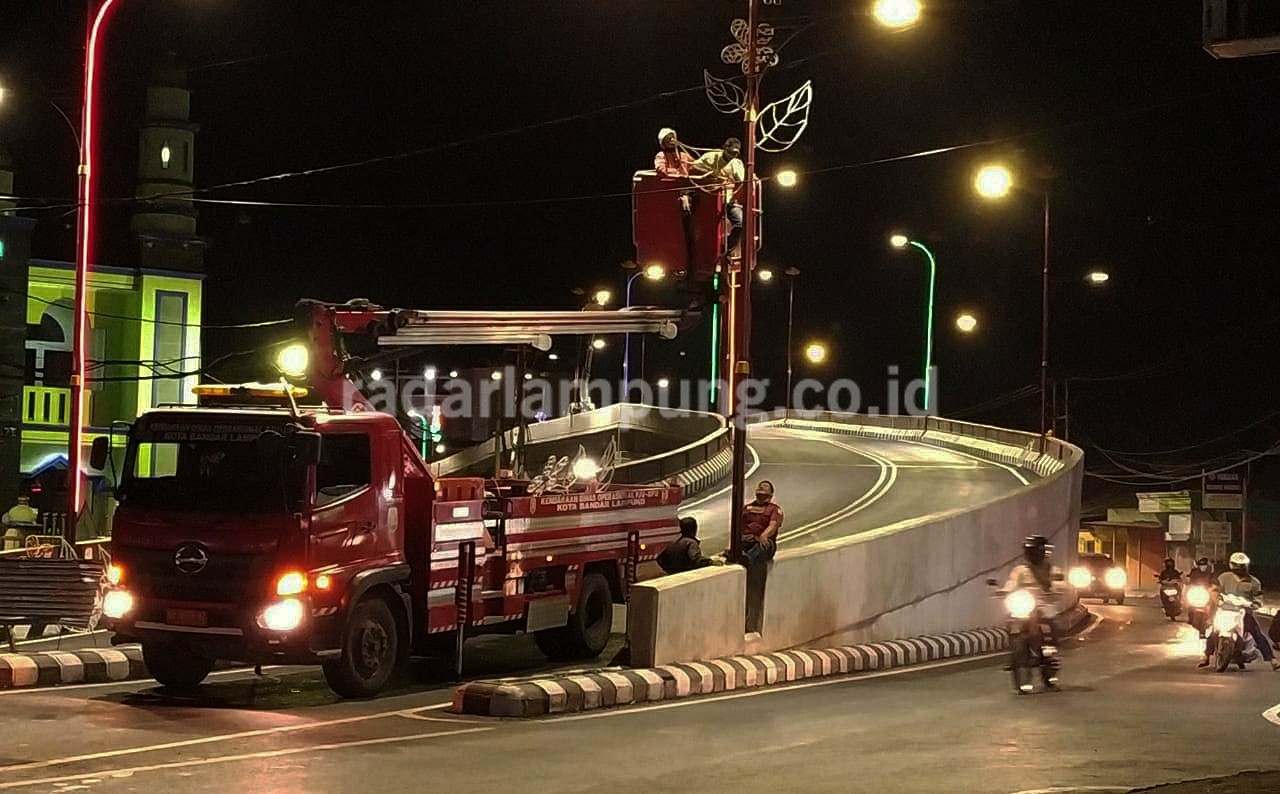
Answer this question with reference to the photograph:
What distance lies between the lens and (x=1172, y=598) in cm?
3850

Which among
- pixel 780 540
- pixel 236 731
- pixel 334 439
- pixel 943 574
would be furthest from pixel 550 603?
pixel 780 540

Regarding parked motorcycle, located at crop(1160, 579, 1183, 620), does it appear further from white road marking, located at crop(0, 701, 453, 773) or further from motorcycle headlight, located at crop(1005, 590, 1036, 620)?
white road marking, located at crop(0, 701, 453, 773)

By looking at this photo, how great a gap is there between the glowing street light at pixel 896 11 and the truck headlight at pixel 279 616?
911 cm

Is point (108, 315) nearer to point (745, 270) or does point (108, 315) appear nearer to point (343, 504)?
point (745, 270)

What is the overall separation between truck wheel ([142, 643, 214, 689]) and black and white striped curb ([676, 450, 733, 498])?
2528 centimetres

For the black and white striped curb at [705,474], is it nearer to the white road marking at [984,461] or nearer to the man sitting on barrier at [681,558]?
the white road marking at [984,461]

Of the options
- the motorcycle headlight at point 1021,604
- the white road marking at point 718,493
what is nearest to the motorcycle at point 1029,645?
the motorcycle headlight at point 1021,604

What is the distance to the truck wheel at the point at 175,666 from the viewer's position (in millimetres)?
13938

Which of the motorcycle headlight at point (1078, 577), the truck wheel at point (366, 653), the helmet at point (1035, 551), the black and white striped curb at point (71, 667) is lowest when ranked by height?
the motorcycle headlight at point (1078, 577)

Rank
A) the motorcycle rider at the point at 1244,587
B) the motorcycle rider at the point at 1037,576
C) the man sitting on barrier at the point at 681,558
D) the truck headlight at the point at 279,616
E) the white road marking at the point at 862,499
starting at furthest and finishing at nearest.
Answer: the white road marking at the point at 862,499 → the motorcycle rider at the point at 1244,587 → the man sitting on barrier at the point at 681,558 → the motorcycle rider at the point at 1037,576 → the truck headlight at the point at 279,616

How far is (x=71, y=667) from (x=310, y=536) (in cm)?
327

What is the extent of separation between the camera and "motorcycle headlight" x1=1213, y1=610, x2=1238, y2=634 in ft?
68.1

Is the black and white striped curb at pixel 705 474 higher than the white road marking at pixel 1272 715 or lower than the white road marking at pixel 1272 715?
higher

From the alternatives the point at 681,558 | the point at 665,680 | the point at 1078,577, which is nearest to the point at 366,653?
the point at 665,680
